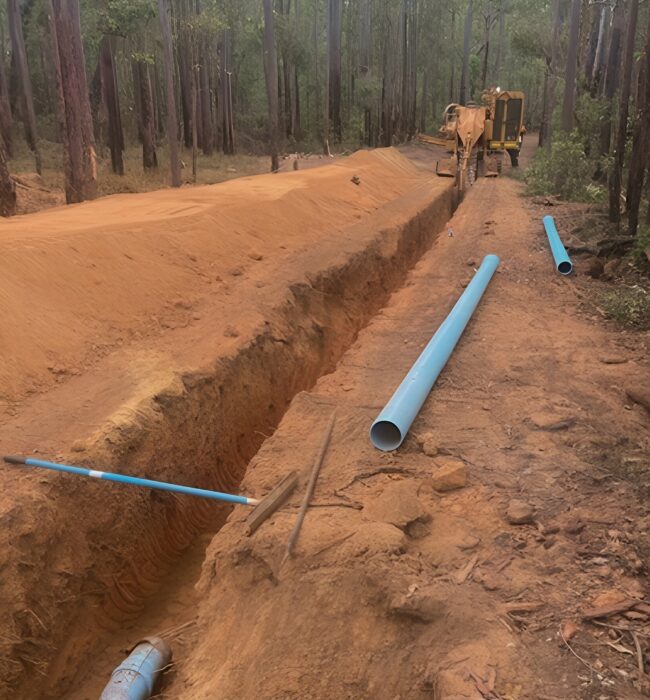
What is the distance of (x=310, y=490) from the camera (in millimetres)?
4305

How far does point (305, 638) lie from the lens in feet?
11.2

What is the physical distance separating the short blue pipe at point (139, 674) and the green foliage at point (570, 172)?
15773mm

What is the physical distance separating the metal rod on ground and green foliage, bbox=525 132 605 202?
1387cm

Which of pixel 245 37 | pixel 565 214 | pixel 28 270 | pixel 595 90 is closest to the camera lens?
pixel 28 270

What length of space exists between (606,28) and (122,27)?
772 inches

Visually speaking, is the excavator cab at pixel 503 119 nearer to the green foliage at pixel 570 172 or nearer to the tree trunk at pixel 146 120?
the green foliage at pixel 570 172

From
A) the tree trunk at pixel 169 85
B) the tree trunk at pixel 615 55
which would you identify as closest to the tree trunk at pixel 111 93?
the tree trunk at pixel 169 85

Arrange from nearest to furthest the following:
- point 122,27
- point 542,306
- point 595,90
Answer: point 542,306 < point 122,27 < point 595,90

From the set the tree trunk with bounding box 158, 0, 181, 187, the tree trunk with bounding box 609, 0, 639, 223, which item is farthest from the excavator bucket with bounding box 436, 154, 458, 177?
the tree trunk with bounding box 609, 0, 639, 223

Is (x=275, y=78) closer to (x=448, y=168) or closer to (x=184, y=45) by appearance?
(x=184, y=45)

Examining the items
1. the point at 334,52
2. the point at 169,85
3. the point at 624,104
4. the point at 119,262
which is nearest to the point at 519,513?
the point at 119,262

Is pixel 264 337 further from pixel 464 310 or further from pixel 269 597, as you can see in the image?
pixel 269 597

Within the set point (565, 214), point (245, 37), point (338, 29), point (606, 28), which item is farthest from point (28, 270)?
point (245, 37)

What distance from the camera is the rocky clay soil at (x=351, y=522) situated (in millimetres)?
3129
